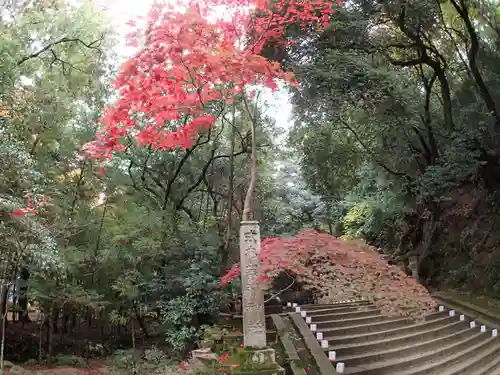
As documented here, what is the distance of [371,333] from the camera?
884cm

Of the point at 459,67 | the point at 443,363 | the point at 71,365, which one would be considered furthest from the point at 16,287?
the point at 459,67

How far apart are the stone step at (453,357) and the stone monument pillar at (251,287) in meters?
3.07

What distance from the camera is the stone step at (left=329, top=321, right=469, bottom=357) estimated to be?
7.88 meters

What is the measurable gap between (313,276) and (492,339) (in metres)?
7.23

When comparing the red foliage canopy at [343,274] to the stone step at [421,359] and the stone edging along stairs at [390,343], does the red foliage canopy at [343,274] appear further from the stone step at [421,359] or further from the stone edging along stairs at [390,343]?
the stone step at [421,359]

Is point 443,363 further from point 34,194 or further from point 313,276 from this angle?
point 34,194

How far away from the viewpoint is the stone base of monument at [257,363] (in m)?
5.80

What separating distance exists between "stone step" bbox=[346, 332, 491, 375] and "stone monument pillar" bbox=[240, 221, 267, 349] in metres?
2.12

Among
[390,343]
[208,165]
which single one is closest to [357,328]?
[390,343]

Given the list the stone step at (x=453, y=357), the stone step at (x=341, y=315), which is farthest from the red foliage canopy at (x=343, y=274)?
the stone step at (x=341, y=315)

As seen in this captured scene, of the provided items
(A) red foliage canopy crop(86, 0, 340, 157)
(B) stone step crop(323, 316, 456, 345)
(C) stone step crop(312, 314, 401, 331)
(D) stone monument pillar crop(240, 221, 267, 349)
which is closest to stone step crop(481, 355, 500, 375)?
(B) stone step crop(323, 316, 456, 345)

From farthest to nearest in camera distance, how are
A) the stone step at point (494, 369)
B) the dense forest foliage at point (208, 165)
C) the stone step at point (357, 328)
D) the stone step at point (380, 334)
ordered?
the dense forest foliage at point (208, 165)
the stone step at point (494, 369)
the stone step at point (357, 328)
the stone step at point (380, 334)

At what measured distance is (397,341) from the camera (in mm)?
8852

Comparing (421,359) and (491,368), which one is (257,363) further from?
(491,368)
